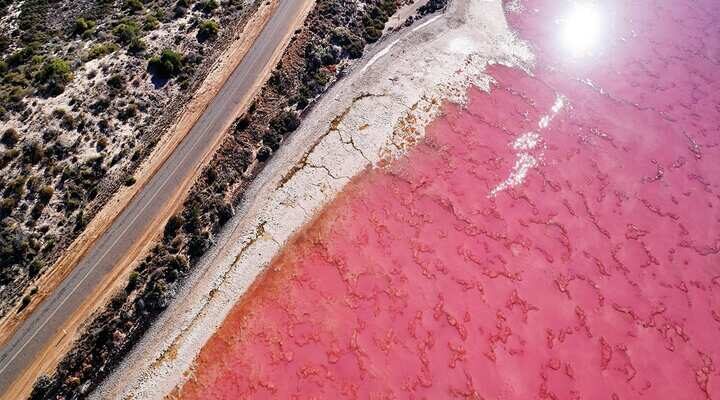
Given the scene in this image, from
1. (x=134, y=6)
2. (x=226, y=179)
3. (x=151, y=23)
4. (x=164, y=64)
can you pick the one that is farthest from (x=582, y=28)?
(x=134, y=6)

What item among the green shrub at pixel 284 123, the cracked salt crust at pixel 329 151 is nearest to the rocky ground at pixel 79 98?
the green shrub at pixel 284 123

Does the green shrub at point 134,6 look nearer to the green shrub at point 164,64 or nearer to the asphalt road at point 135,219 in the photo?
the green shrub at point 164,64

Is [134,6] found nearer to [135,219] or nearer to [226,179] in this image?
[226,179]

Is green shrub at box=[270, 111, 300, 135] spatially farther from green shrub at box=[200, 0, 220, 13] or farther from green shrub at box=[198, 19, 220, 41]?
green shrub at box=[200, 0, 220, 13]

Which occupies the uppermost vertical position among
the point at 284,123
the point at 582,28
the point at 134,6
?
the point at 134,6

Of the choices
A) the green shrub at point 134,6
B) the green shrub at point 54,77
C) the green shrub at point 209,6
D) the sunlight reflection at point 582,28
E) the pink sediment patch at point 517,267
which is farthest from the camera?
the sunlight reflection at point 582,28

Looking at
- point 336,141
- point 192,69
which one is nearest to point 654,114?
point 336,141

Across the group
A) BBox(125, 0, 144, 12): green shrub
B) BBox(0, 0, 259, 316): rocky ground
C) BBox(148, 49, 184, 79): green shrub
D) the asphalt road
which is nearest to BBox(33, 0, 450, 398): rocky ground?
the asphalt road
